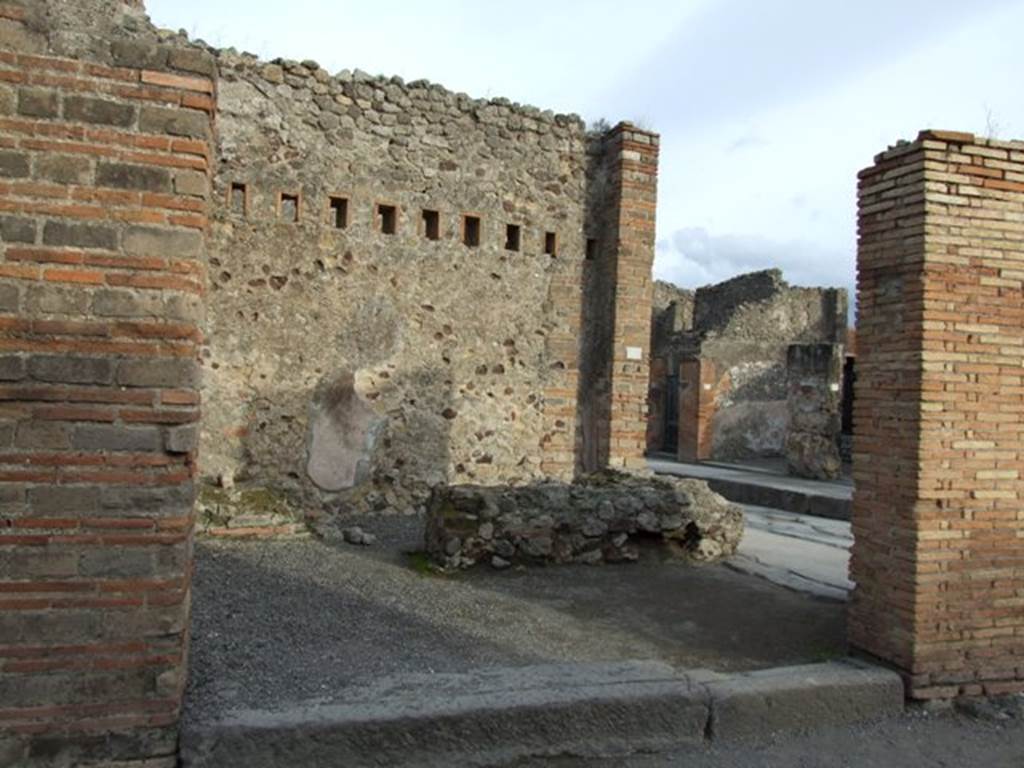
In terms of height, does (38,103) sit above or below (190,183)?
above

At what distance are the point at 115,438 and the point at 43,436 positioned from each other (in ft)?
0.75

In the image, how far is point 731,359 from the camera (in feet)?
60.5

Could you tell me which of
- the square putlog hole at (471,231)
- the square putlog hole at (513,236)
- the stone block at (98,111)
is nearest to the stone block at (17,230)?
the stone block at (98,111)

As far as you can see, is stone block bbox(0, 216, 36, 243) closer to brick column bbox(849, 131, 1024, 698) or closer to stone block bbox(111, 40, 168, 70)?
stone block bbox(111, 40, 168, 70)

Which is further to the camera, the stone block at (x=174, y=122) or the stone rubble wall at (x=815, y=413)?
the stone rubble wall at (x=815, y=413)

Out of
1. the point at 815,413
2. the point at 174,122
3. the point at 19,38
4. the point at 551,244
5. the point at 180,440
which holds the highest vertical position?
the point at 551,244

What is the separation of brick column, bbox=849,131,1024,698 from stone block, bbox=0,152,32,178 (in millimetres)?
3877

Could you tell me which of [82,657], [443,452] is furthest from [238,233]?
[82,657]

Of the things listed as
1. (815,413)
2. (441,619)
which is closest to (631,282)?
(441,619)

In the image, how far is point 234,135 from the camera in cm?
718

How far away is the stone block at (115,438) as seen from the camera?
2891 mm

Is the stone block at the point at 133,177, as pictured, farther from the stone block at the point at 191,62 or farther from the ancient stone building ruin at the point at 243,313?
the stone block at the point at 191,62

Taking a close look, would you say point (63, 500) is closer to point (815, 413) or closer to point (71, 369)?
point (71, 369)

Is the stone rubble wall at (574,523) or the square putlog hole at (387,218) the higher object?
the square putlog hole at (387,218)
